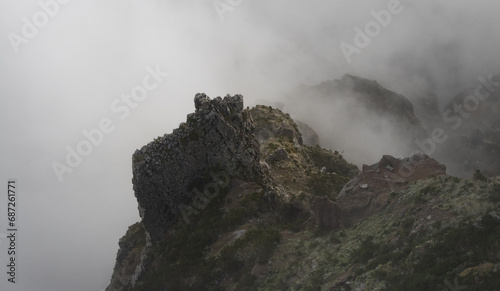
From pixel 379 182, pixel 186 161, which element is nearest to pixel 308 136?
pixel 186 161

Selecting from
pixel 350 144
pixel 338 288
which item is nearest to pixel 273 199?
pixel 338 288

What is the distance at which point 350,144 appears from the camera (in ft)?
556

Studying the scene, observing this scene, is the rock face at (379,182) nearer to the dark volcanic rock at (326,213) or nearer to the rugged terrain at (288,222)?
the rugged terrain at (288,222)

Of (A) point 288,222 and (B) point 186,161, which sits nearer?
(A) point 288,222

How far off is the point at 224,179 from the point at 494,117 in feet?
511

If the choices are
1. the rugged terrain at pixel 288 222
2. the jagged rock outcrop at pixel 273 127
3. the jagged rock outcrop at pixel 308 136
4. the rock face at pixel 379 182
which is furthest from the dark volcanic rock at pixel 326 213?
the jagged rock outcrop at pixel 308 136

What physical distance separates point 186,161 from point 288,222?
1436cm

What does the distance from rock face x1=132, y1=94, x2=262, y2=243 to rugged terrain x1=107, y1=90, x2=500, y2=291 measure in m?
0.13

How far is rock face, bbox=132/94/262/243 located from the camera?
54.3 metres

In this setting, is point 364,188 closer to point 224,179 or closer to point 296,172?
point 224,179

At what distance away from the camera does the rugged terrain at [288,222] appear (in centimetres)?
2572

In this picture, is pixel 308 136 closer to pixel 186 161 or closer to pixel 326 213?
pixel 186 161

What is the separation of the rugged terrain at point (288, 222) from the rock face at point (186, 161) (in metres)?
0.13

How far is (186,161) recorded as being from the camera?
2157 inches
